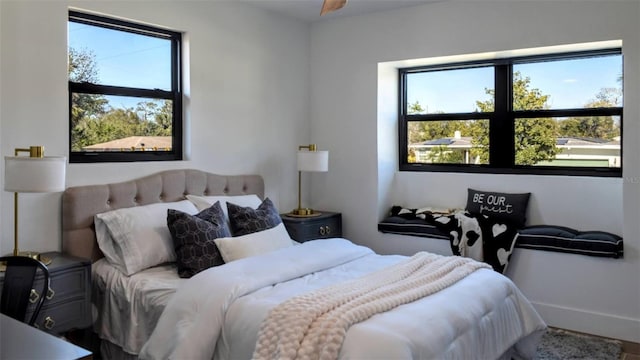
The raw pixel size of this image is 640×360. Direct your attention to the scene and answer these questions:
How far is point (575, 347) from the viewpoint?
356 centimetres

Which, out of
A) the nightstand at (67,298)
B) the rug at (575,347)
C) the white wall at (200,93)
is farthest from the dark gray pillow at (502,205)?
the nightstand at (67,298)

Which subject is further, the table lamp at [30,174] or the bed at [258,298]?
the table lamp at [30,174]

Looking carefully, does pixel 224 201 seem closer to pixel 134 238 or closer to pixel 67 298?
pixel 134 238

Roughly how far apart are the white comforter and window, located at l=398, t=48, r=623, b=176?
180 cm

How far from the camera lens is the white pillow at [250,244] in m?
3.23

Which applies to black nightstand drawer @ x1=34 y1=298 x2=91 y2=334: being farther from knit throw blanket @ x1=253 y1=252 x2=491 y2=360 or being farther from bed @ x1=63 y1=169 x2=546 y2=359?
knit throw blanket @ x1=253 y1=252 x2=491 y2=360

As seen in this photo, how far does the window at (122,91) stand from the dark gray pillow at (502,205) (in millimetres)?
2481

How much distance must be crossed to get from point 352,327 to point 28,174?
189 cm

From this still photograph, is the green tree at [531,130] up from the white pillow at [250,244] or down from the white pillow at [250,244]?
up

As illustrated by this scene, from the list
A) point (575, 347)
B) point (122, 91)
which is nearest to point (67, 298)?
point (122, 91)

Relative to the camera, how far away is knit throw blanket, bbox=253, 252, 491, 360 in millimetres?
2119

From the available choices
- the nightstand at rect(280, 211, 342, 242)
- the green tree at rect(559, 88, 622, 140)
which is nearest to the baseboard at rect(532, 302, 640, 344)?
the green tree at rect(559, 88, 622, 140)

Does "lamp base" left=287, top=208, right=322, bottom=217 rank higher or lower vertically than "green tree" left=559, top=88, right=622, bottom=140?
lower

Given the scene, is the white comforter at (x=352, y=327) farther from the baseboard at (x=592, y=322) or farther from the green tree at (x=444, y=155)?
the green tree at (x=444, y=155)
